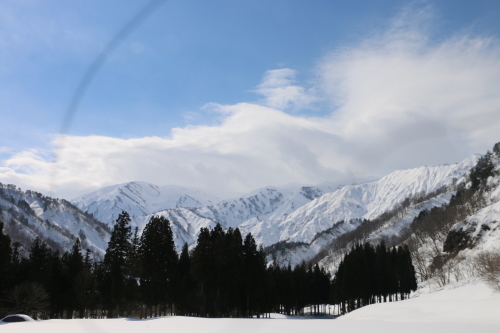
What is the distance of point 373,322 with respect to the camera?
26.0 metres

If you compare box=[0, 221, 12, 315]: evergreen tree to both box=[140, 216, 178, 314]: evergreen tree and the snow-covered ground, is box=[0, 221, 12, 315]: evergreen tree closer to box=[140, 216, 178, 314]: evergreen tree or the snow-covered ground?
box=[140, 216, 178, 314]: evergreen tree

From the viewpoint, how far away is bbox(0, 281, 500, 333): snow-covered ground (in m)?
21.8

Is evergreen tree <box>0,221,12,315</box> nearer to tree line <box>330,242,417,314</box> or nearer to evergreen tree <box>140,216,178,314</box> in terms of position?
evergreen tree <box>140,216,178,314</box>

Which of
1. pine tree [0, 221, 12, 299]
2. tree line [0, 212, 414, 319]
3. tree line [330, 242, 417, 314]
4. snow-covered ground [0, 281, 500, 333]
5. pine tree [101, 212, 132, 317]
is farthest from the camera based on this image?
tree line [330, 242, 417, 314]

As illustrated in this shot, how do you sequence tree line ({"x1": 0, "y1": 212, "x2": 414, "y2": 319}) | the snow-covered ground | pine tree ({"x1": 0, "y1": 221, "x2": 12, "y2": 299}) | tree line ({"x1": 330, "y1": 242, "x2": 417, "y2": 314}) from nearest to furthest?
the snow-covered ground
pine tree ({"x1": 0, "y1": 221, "x2": 12, "y2": 299})
tree line ({"x1": 0, "y1": 212, "x2": 414, "y2": 319})
tree line ({"x1": 330, "y1": 242, "x2": 417, "y2": 314})

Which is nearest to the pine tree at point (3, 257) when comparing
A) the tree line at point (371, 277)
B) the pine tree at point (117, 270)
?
the pine tree at point (117, 270)

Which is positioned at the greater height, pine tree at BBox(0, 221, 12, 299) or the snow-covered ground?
pine tree at BBox(0, 221, 12, 299)

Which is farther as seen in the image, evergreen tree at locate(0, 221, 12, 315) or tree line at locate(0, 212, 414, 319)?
tree line at locate(0, 212, 414, 319)

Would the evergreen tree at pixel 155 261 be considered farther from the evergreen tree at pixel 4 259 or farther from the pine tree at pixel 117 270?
the evergreen tree at pixel 4 259

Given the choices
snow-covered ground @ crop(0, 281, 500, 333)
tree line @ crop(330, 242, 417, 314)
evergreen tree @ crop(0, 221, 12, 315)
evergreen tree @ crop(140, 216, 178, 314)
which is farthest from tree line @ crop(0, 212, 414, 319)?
tree line @ crop(330, 242, 417, 314)

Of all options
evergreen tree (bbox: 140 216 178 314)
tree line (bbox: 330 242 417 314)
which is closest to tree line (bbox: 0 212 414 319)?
evergreen tree (bbox: 140 216 178 314)

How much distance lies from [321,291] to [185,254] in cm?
4284

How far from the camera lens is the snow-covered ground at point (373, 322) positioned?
21.8 meters

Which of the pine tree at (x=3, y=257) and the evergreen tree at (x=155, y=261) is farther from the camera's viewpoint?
the evergreen tree at (x=155, y=261)
